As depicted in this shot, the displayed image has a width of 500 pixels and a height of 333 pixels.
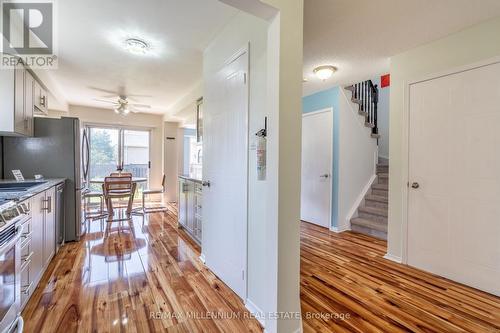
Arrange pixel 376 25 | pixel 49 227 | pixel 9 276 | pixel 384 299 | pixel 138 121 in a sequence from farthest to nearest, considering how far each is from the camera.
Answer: pixel 138 121 → pixel 49 227 → pixel 376 25 → pixel 384 299 → pixel 9 276

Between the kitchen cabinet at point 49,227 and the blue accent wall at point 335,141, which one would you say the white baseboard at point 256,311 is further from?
the blue accent wall at point 335,141

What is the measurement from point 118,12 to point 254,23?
1.30m

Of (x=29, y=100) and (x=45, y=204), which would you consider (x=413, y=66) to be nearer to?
(x=45, y=204)

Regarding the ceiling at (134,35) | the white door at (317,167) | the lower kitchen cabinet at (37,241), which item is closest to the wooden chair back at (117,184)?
the lower kitchen cabinet at (37,241)

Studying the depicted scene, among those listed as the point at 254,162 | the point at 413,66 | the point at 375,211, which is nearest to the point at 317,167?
the point at 375,211

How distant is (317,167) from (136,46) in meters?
3.40

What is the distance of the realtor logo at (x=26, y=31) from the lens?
2.03 meters

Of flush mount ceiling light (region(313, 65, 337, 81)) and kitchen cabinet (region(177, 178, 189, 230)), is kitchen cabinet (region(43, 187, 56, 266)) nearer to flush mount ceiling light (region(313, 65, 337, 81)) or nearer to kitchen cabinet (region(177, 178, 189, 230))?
kitchen cabinet (region(177, 178, 189, 230))

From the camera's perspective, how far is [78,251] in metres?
2.99

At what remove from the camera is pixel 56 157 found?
3.21 metres

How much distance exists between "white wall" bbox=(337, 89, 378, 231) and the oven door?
393 centimetres

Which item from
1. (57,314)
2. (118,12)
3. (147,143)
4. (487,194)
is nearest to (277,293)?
(57,314)

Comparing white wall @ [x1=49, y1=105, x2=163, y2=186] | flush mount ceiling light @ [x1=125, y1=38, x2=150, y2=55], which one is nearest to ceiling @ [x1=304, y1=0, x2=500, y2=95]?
flush mount ceiling light @ [x1=125, y1=38, x2=150, y2=55]

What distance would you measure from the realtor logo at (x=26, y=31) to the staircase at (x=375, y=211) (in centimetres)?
476
